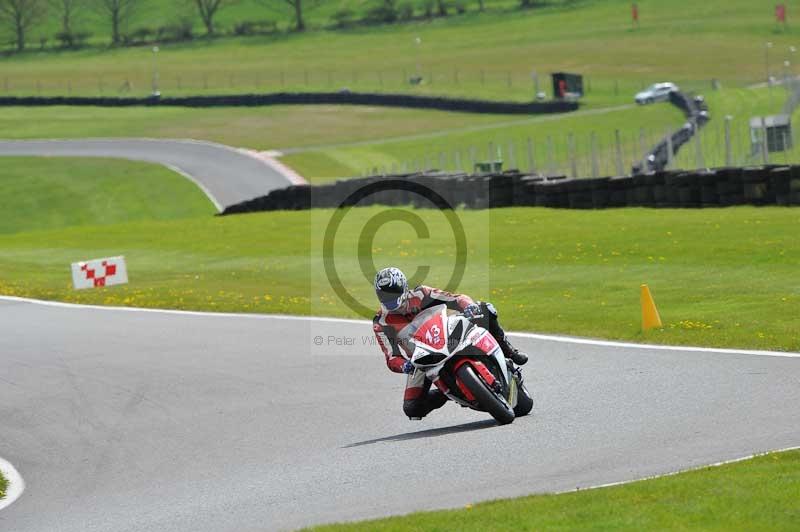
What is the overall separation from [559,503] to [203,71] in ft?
374

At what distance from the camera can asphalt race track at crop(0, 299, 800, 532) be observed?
999 centimetres

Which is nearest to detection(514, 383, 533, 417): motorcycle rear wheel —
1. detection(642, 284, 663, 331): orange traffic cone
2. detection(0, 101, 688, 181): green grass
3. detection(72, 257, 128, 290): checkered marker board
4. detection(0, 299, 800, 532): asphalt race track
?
detection(0, 299, 800, 532): asphalt race track

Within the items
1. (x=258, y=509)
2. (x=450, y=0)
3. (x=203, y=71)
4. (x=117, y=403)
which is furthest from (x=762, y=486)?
(x=450, y=0)

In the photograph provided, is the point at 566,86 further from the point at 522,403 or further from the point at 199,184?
the point at 522,403

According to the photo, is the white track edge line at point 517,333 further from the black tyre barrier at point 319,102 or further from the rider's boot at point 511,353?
the black tyre barrier at point 319,102

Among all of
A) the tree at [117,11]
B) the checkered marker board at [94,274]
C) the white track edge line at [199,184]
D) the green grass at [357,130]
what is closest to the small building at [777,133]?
the checkered marker board at [94,274]

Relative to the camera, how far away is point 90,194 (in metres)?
62.4

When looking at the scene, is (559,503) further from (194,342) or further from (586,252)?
(586,252)

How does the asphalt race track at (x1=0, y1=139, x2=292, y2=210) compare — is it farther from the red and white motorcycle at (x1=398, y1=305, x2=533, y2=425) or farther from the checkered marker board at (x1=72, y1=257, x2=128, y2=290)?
A: the red and white motorcycle at (x1=398, y1=305, x2=533, y2=425)

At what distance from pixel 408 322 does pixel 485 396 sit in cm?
95

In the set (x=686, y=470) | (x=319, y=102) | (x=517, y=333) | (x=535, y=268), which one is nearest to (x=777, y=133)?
(x=535, y=268)
